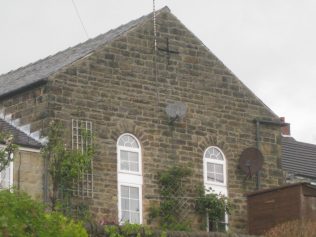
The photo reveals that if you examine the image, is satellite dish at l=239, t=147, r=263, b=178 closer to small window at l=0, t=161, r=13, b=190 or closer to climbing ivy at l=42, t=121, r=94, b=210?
climbing ivy at l=42, t=121, r=94, b=210

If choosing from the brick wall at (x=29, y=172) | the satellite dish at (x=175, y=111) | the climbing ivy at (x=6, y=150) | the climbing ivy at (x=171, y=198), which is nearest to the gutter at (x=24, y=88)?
the brick wall at (x=29, y=172)

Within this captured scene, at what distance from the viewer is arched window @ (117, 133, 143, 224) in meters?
37.1

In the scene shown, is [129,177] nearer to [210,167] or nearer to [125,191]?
[125,191]

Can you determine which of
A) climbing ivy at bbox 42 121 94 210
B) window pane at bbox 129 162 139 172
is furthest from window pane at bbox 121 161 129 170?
climbing ivy at bbox 42 121 94 210

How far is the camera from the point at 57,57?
1612 inches

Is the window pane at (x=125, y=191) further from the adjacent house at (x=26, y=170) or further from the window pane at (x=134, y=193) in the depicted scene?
the adjacent house at (x=26, y=170)

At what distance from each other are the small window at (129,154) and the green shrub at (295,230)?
6011mm

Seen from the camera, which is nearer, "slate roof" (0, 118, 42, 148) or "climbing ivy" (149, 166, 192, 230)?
"slate roof" (0, 118, 42, 148)

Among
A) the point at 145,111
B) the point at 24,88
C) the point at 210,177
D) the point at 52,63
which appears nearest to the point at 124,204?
the point at 145,111

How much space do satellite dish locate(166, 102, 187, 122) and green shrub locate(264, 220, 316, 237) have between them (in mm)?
6862

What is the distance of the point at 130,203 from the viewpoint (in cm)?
3731

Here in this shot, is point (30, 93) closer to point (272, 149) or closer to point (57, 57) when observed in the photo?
point (57, 57)

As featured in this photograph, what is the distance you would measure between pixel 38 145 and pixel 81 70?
2803mm

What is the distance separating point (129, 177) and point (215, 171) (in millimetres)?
3298
